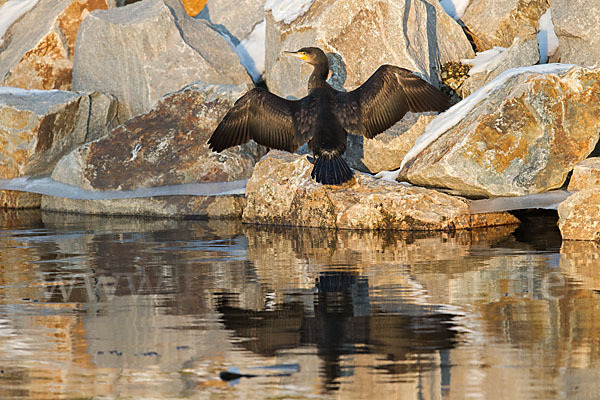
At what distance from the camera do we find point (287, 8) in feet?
44.0

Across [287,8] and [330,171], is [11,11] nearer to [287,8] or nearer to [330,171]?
[287,8]

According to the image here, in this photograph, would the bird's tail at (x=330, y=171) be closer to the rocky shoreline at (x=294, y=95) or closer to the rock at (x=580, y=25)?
the rocky shoreline at (x=294, y=95)

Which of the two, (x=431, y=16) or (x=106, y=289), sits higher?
(x=431, y=16)

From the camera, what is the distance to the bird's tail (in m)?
9.16

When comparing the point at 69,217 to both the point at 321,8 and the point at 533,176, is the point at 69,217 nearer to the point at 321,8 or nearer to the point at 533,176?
the point at 321,8

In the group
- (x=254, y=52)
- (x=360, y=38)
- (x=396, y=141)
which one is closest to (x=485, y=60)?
(x=360, y=38)

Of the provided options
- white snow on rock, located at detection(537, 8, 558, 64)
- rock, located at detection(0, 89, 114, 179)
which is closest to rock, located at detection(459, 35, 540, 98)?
white snow on rock, located at detection(537, 8, 558, 64)

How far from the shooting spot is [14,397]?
374 centimetres

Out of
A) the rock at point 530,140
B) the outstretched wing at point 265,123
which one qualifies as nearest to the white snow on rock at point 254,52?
the outstretched wing at point 265,123

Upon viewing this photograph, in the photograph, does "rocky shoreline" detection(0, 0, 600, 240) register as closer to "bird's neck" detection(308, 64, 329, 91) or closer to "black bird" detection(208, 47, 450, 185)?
"black bird" detection(208, 47, 450, 185)

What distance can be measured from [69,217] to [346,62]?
14.1 ft

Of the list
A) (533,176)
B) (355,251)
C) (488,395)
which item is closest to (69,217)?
(355,251)

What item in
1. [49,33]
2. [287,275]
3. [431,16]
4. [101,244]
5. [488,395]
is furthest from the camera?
[49,33]

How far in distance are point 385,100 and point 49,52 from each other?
7.29 metres
